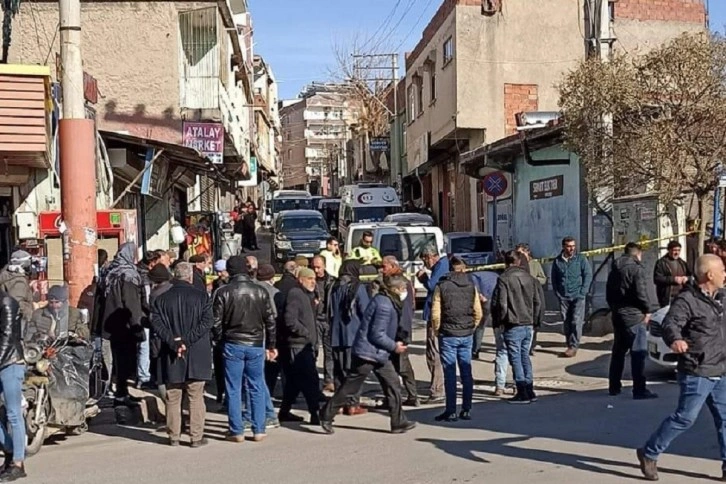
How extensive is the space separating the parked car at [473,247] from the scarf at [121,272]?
12603 mm

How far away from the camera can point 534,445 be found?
828cm

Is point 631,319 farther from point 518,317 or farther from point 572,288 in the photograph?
point 572,288

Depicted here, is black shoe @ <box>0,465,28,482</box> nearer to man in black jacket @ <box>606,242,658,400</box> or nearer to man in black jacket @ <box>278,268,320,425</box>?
man in black jacket @ <box>278,268,320,425</box>

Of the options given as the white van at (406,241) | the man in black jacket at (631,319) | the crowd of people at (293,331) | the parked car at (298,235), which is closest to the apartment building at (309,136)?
the parked car at (298,235)

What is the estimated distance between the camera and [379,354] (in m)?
9.05

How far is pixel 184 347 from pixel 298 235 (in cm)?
2233

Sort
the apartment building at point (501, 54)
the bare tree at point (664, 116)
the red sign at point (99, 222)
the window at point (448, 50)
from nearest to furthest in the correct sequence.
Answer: the red sign at point (99, 222), the bare tree at point (664, 116), the apartment building at point (501, 54), the window at point (448, 50)

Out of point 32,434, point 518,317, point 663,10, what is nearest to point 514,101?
point 663,10

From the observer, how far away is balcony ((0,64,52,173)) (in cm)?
1233

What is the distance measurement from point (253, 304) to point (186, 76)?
16.1m

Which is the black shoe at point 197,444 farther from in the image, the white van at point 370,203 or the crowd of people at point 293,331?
the white van at point 370,203

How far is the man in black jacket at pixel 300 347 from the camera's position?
962 centimetres

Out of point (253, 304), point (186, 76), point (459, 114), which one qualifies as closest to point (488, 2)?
point (459, 114)

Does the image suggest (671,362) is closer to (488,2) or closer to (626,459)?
(626,459)
